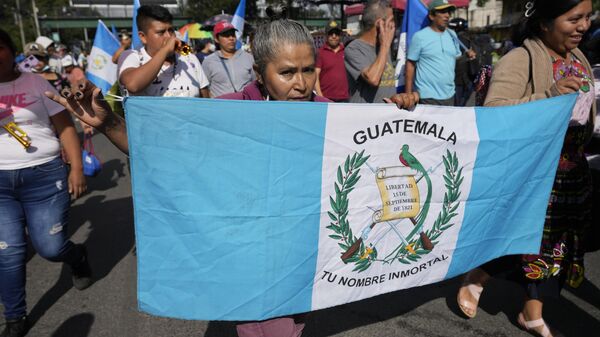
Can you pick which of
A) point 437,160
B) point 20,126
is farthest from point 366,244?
point 20,126

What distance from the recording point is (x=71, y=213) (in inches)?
201

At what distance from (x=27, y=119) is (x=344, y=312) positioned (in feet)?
7.71

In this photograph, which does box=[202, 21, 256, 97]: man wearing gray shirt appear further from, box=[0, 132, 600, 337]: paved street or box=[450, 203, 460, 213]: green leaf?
box=[450, 203, 460, 213]: green leaf

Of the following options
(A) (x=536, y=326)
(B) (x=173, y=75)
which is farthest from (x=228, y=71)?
(A) (x=536, y=326)

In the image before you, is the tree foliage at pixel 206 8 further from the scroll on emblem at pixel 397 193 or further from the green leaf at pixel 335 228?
the green leaf at pixel 335 228

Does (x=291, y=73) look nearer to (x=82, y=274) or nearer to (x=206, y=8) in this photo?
(x=82, y=274)

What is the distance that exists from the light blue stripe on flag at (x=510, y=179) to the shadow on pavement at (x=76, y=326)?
2.28m

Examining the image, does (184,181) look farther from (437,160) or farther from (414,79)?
(414,79)

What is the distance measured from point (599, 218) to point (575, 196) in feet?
1.34

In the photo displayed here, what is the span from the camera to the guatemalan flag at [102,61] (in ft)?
20.8

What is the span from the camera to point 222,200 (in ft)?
5.17

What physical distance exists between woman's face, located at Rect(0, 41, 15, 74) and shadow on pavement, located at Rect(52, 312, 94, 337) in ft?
5.38

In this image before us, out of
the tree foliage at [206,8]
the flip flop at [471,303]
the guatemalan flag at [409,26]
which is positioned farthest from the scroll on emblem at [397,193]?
the tree foliage at [206,8]

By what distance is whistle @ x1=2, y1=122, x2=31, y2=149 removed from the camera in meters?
2.67
